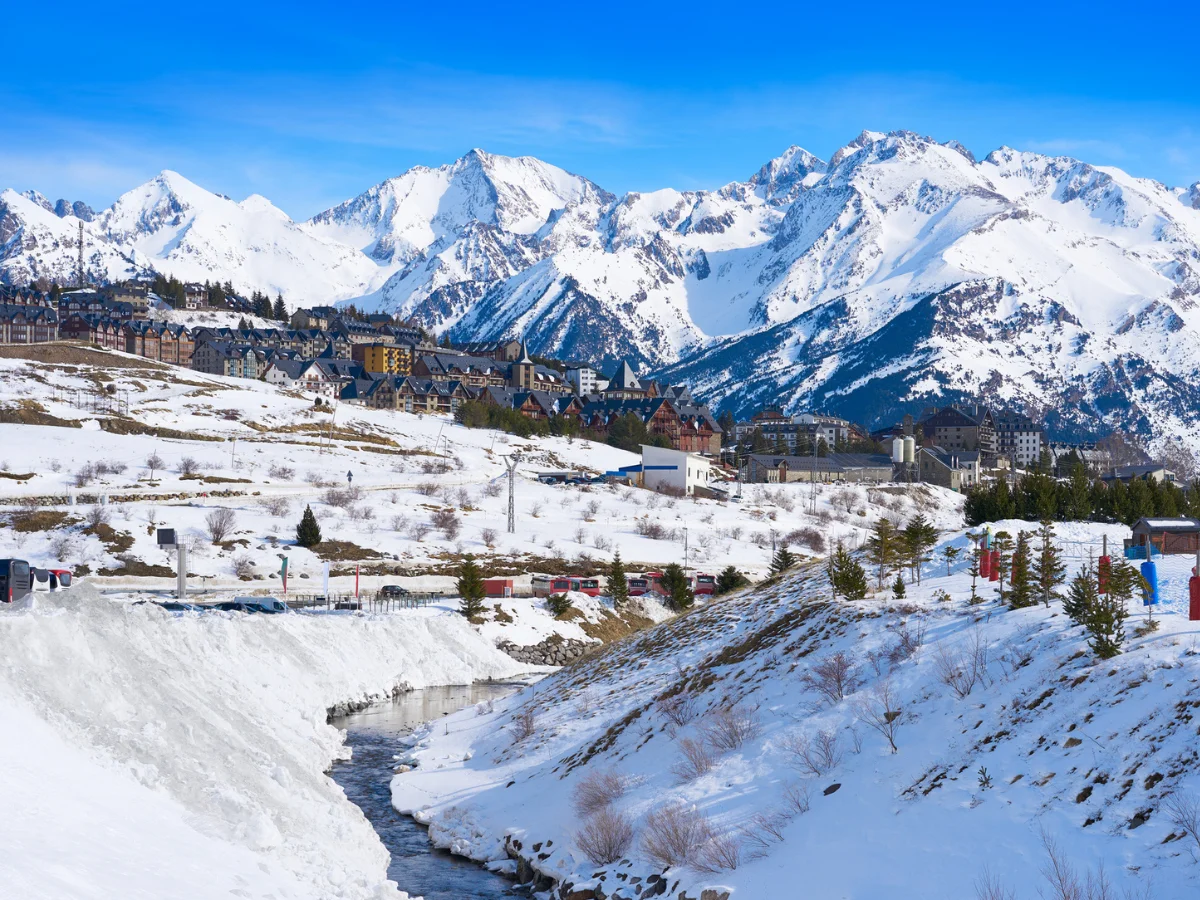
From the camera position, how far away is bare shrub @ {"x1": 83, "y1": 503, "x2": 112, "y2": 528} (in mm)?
82688

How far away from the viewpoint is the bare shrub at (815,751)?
85.8 ft

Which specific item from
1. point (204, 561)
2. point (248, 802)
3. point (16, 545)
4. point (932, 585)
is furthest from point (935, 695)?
point (16, 545)

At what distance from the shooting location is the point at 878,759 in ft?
83.5

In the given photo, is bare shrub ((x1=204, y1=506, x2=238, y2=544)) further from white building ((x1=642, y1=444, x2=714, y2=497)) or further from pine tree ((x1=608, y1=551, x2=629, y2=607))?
white building ((x1=642, y1=444, x2=714, y2=497))

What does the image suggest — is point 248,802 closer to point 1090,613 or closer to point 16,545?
point 1090,613

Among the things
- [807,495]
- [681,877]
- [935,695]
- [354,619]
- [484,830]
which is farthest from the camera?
[807,495]

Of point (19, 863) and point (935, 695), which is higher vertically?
point (935, 695)

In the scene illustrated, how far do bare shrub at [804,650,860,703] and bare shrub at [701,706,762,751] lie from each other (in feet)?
5.70

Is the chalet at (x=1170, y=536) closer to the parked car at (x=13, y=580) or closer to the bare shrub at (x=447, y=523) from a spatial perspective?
the parked car at (x=13, y=580)

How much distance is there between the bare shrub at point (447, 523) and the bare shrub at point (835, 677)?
64.8 meters

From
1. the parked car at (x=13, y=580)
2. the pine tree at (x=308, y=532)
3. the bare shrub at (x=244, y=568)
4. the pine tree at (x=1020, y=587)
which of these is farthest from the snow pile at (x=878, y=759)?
the pine tree at (x=308, y=532)

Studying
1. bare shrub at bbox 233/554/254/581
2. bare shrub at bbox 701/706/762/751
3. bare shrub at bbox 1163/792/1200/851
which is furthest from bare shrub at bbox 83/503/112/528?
bare shrub at bbox 1163/792/1200/851

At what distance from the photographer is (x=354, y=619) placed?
61.1m

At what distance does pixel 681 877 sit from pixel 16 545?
67.4 meters
